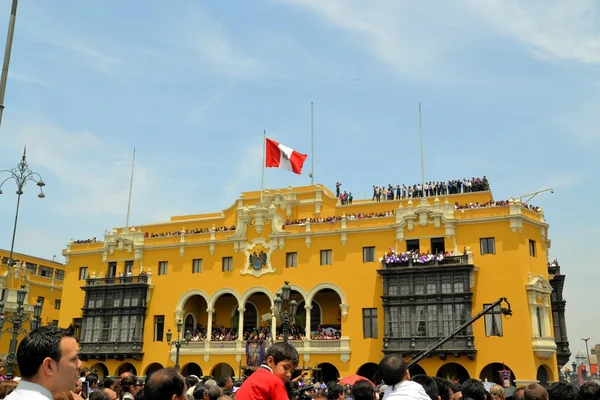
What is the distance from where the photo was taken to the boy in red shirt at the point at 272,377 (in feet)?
16.4

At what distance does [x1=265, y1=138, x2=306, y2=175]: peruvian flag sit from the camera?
41219 mm

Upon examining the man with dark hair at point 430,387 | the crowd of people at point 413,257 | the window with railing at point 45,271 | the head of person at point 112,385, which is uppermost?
the window with railing at point 45,271

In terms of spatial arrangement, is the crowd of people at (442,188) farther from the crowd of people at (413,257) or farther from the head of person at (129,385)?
the head of person at (129,385)

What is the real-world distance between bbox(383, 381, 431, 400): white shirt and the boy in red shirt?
1.05 metres

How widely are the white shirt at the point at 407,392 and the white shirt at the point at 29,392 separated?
10.9 ft

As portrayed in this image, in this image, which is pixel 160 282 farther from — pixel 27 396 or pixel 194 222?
pixel 27 396

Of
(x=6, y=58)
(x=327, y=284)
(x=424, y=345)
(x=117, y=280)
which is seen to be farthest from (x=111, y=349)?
(x=6, y=58)

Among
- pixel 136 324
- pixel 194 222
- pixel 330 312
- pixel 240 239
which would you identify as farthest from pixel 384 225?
pixel 136 324

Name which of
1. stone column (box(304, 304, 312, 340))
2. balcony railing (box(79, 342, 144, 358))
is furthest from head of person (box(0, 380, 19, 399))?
balcony railing (box(79, 342, 144, 358))

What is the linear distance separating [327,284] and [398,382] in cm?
3396

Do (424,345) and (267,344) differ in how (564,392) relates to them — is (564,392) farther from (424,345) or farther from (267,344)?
(267,344)

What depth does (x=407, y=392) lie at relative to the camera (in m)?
5.61

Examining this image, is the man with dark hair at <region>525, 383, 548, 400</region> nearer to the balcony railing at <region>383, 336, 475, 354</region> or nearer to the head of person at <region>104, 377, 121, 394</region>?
the head of person at <region>104, 377, 121, 394</region>

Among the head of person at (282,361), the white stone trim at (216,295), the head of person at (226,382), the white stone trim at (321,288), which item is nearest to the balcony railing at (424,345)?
the white stone trim at (321,288)
